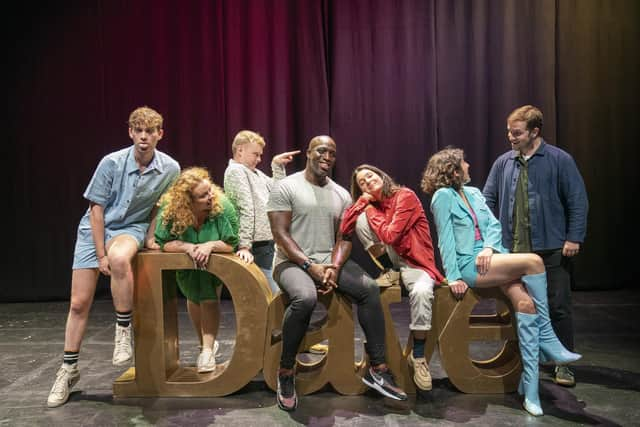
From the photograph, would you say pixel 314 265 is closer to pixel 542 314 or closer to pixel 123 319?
pixel 123 319

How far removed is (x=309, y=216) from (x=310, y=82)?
10.1 ft

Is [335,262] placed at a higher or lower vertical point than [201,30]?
lower

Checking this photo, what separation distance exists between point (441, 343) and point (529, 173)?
120 centimetres

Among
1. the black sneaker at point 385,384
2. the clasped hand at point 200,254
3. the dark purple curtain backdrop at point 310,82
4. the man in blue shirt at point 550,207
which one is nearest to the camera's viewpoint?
the black sneaker at point 385,384

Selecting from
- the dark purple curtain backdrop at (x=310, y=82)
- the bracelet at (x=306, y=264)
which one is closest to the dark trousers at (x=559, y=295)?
the bracelet at (x=306, y=264)

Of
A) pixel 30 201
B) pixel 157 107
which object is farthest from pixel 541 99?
pixel 30 201

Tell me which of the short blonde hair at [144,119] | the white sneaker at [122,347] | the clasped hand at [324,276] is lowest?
the white sneaker at [122,347]

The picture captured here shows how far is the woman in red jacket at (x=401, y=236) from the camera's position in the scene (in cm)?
314

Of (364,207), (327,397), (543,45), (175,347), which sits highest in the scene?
(543,45)

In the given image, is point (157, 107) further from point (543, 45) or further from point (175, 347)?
point (543, 45)

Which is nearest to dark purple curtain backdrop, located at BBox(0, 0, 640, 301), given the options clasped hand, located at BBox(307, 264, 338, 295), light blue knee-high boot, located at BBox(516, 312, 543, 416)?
clasped hand, located at BBox(307, 264, 338, 295)

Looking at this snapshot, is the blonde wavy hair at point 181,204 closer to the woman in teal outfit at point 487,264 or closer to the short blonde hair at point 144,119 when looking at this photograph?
the short blonde hair at point 144,119

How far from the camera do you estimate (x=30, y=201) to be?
6.20m

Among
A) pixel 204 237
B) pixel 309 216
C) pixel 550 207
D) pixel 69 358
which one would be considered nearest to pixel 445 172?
pixel 550 207
